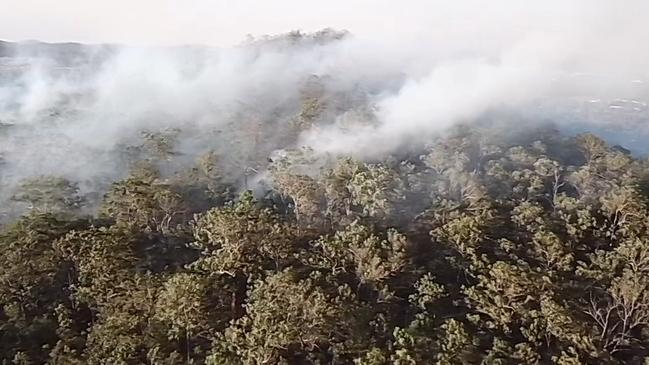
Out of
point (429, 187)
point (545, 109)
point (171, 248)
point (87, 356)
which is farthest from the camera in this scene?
point (545, 109)

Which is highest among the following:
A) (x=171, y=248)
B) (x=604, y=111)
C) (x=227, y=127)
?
(x=171, y=248)

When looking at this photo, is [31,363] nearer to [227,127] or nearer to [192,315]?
[192,315]

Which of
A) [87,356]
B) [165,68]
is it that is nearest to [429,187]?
[87,356]

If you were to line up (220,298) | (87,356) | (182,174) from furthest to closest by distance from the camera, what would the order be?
(182,174) → (220,298) → (87,356)

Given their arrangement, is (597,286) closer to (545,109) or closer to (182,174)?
(182,174)

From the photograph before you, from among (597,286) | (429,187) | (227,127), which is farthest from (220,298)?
(227,127)

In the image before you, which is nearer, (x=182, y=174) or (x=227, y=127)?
(x=182, y=174)

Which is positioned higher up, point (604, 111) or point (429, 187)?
point (429, 187)
